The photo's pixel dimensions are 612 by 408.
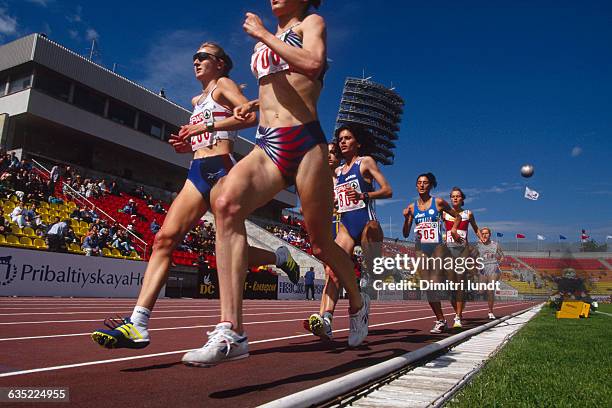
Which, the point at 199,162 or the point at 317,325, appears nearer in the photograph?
the point at 199,162

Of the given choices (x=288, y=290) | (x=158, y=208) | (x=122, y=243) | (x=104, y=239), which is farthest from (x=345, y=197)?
(x=158, y=208)

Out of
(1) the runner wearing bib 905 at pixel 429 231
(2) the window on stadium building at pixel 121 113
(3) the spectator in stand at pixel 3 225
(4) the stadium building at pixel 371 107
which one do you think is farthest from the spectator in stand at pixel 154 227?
(4) the stadium building at pixel 371 107

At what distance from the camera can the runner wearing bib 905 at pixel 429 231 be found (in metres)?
6.80

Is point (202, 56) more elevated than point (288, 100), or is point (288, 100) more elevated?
point (202, 56)

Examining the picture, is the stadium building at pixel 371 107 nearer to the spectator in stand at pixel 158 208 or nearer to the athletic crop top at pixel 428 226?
the spectator in stand at pixel 158 208

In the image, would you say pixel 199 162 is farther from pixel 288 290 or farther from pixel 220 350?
pixel 288 290

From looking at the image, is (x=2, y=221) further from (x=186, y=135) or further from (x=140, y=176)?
(x=140, y=176)

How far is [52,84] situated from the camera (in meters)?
24.5

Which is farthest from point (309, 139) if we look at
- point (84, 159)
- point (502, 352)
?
point (84, 159)

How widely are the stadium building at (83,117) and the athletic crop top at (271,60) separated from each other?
77.5 ft

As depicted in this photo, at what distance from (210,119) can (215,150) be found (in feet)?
0.87

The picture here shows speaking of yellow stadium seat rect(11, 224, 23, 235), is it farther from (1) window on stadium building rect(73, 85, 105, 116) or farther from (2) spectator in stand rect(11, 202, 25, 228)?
(1) window on stadium building rect(73, 85, 105, 116)

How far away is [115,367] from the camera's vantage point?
9.86 ft

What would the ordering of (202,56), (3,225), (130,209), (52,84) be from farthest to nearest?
(52,84), (130,209), (3,225), (202,56)
